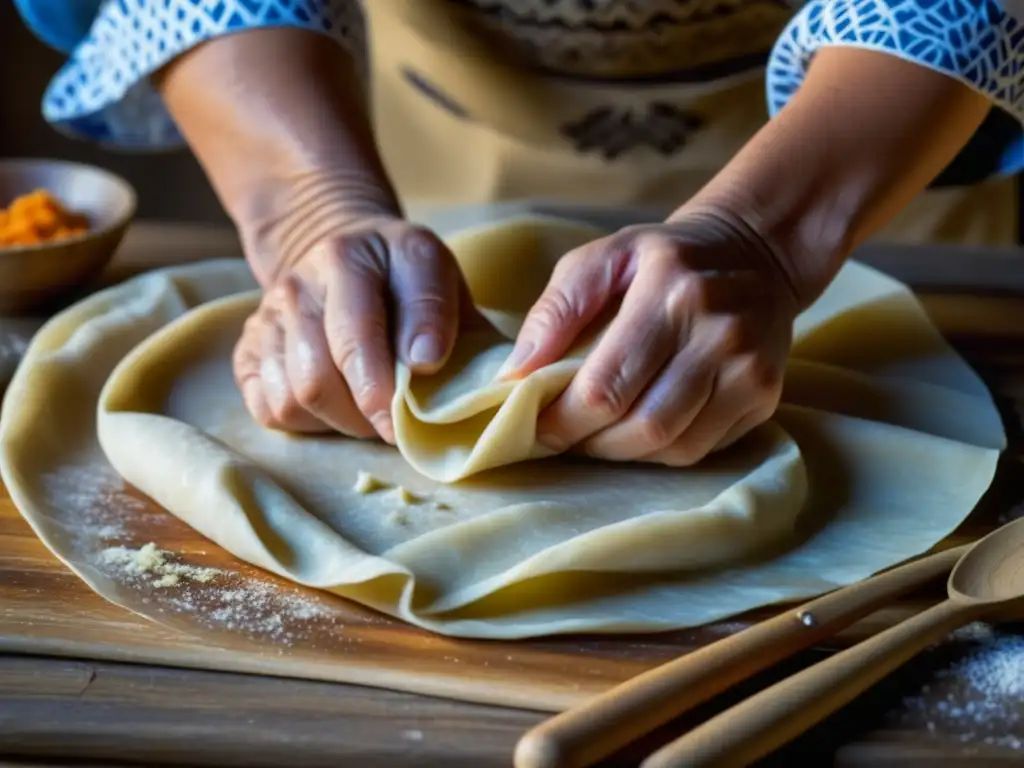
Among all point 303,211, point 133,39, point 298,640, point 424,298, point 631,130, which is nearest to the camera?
point 298,640

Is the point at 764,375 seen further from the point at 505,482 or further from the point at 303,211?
the point at 303,211

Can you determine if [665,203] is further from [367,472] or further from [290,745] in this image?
[290,745]

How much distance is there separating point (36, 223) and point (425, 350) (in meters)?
0.56

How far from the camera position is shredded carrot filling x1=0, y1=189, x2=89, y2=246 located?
129 centimetres

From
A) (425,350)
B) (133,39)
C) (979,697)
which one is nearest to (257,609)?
(425,350)

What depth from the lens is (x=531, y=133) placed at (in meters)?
1.49

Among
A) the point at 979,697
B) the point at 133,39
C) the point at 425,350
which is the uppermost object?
the point at 133,39

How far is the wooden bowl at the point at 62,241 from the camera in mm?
1274

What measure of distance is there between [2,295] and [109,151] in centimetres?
151

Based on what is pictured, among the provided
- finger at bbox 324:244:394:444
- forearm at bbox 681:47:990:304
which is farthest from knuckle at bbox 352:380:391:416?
forearm at bbox 681:47:990:304

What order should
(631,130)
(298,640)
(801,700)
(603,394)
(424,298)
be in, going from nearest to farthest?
(801,700)
(298,640)
(603,394)
(424,298)
(631,130)

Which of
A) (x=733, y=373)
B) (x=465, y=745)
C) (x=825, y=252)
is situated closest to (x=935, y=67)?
(x=825, y=252)

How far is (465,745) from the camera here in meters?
0.71

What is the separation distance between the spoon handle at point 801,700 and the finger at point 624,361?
259 mm
